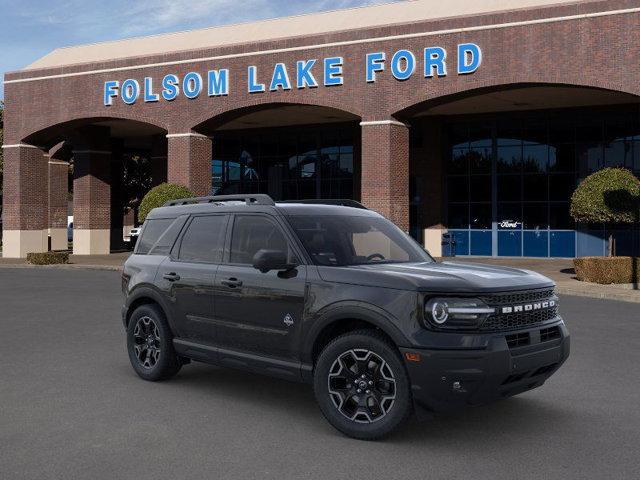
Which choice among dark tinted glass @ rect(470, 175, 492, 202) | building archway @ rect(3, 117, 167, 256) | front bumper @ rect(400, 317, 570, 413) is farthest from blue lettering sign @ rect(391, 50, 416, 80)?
front bumper @ rect(400, 317, 570, 413)

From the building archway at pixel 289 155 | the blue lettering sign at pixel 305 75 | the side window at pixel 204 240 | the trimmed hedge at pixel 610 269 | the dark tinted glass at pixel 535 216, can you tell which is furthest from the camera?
the building archway at pixel 289 155

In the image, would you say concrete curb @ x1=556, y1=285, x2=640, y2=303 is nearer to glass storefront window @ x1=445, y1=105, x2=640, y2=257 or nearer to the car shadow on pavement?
the car shadow on pavement

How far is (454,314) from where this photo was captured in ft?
18.3

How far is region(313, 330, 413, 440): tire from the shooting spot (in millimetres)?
5652

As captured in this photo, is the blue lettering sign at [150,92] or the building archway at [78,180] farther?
the building archway at [78,180]

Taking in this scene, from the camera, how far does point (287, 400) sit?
7160 millimetres

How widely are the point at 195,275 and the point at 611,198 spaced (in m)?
18.1

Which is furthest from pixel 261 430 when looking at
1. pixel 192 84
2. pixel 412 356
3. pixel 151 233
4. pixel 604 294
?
pixel 192 84

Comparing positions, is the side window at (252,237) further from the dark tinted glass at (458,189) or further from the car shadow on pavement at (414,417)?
the dark tinted glass at (458,189)

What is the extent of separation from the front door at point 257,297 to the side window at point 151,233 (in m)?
1.35

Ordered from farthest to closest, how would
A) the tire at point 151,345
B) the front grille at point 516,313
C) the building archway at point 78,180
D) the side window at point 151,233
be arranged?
the building archway at point 78,180 → the side window at point 151,233 → the tire at point 151,345 → the front grille at point 516,313

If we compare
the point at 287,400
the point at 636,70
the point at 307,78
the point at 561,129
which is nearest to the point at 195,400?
the point at 287,400

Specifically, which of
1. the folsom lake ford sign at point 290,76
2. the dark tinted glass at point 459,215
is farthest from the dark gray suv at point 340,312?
the dark tinted glass at point 459,215

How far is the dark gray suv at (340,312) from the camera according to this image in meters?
5.57
